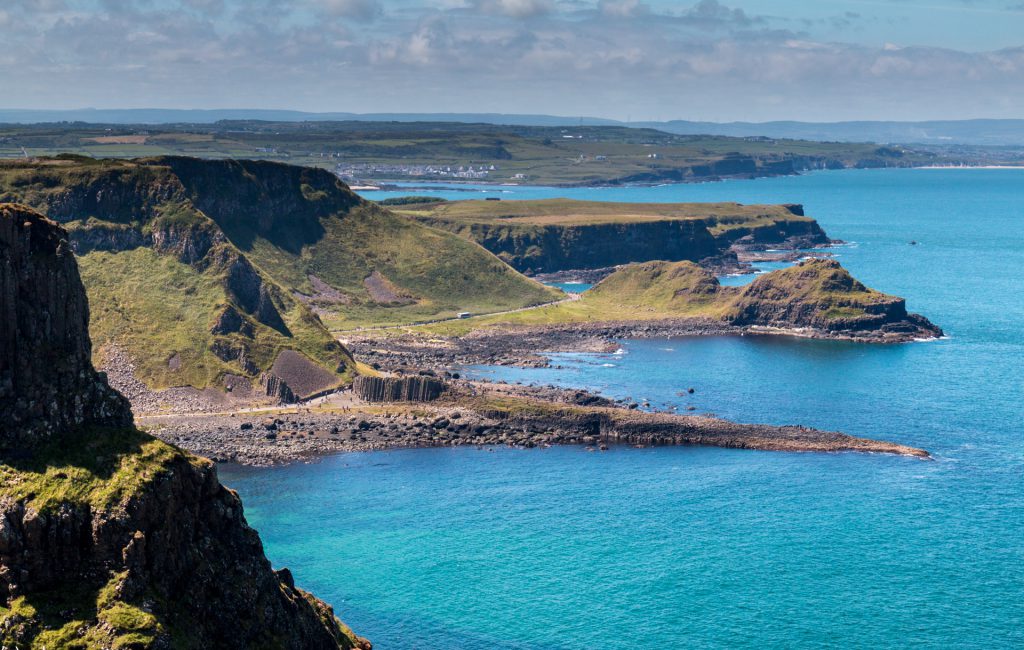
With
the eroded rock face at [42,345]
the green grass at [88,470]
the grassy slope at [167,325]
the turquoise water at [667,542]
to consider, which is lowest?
the turquoise water at [667,542]

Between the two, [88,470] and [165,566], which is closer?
[165,566]

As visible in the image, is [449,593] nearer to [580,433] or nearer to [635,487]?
[635,487]

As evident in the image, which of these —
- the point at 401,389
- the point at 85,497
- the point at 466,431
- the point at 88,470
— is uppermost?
the point at 88,470

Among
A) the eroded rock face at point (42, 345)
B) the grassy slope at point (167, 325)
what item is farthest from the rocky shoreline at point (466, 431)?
the eroded rock face at point (42, 345)

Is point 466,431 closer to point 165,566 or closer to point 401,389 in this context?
point 401,389

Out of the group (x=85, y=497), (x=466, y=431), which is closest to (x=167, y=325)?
(x=466, y=431)

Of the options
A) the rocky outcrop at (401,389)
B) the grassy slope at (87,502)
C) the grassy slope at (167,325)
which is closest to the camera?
the grassy slope at (87,502)

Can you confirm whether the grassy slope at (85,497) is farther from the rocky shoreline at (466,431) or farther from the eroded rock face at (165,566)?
the rocky shoreline at (466,431)

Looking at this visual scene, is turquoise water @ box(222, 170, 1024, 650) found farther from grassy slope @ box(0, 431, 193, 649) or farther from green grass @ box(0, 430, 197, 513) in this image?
grassy slope @ box(0, 431, 193, 649)
